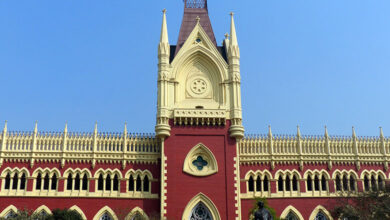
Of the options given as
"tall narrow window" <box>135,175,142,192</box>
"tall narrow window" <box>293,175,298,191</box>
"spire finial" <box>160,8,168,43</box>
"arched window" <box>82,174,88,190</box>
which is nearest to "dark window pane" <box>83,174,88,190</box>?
"arched window" <box>82,174,88,190</box>

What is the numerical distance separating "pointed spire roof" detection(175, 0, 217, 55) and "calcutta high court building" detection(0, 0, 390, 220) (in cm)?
83

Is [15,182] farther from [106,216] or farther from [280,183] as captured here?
[280,183]

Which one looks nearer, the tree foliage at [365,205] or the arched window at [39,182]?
the tree foliage at [365,205]

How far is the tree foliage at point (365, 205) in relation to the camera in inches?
1190

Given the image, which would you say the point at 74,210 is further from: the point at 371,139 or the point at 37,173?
the point at 371,139

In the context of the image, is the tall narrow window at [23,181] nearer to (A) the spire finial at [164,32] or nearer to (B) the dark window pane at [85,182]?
(B) the dark window pane at [85,182]

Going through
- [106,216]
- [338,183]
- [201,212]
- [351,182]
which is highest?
[351,182]

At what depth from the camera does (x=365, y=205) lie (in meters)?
33.4

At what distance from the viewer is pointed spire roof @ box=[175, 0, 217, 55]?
39469mm

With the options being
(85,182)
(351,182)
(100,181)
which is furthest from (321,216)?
(85,182)

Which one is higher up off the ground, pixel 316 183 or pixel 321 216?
pixel 316 183

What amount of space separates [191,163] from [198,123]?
2.90 m

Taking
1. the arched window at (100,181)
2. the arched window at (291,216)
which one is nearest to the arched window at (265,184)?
the arched window at (291,216)

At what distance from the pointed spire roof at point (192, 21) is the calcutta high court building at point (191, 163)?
2.73 ft
